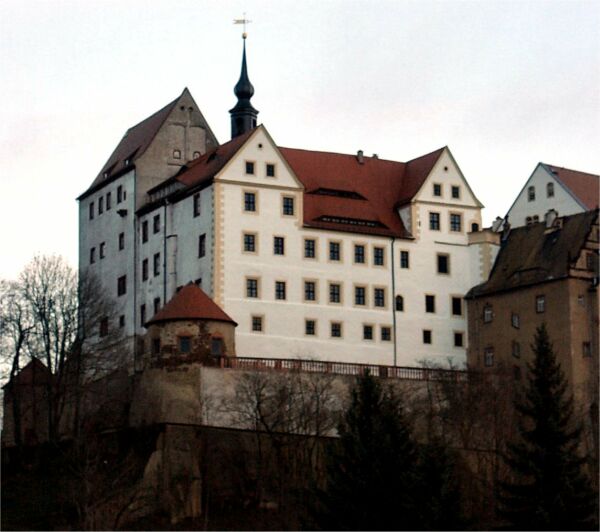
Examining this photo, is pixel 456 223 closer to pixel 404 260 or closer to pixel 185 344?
pixel 404 260

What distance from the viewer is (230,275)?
100 meters

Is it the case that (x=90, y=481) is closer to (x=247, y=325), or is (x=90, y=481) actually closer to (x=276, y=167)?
(x=247, y=325)

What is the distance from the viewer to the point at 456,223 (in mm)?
108062

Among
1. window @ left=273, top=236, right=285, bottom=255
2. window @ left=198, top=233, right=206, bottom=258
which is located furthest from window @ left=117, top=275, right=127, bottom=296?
window @ left=273, top=236, right=285, bottom=255

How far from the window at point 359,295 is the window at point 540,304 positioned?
8435 mm

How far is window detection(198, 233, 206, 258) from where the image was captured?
10088cm

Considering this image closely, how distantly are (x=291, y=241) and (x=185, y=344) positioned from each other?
33.8ft

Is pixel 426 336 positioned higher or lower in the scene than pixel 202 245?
lower

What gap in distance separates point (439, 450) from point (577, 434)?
6.94 m

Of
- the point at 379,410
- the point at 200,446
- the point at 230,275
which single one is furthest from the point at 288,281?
the point at 379,410

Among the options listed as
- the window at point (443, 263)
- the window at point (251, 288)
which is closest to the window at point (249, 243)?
the window at point (251, 288)

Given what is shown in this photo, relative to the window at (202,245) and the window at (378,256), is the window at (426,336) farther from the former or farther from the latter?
the window at (202,245)

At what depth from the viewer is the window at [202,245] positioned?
3971 inches

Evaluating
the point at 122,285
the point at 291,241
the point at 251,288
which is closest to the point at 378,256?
the point at 291,241
